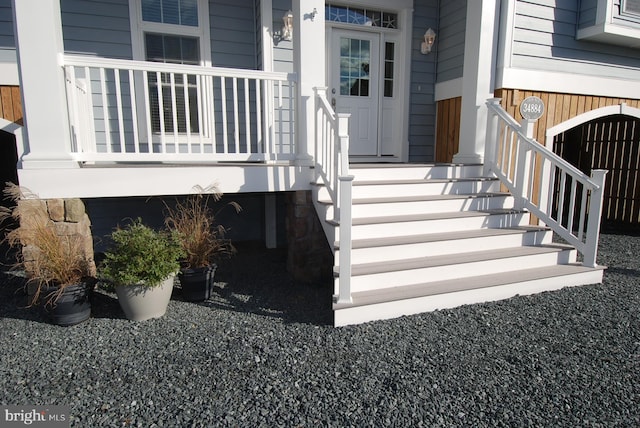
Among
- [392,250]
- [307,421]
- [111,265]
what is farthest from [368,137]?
[307,421]

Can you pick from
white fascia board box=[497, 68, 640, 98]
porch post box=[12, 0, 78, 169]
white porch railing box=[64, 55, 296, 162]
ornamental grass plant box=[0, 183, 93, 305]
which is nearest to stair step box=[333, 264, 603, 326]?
white porch railing box=[64, 55, 296, 162]

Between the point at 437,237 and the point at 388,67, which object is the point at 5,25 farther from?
the point at 437,237

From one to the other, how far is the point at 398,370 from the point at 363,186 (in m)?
1.84

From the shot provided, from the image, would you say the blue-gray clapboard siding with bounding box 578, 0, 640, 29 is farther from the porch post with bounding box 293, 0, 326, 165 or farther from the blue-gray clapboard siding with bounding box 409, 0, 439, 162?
the porch post with bounding box 293, 0, 326, 165

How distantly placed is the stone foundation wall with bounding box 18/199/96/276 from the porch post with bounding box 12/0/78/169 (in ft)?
0.96

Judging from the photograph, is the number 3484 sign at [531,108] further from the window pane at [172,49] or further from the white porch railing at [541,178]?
the window pane at [172,49]

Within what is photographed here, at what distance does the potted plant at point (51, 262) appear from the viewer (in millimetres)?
2670

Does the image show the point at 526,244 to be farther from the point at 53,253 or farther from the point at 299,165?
the point at 53,253

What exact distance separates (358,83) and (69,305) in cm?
419

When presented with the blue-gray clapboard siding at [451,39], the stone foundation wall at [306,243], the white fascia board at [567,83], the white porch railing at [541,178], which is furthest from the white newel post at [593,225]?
the stone foundation wall at [306,243]

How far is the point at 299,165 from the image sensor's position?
355 centimetres

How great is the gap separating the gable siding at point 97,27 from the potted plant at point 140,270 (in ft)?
8.50

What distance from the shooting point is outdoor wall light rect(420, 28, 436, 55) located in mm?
5059

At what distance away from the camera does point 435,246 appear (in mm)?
3229
